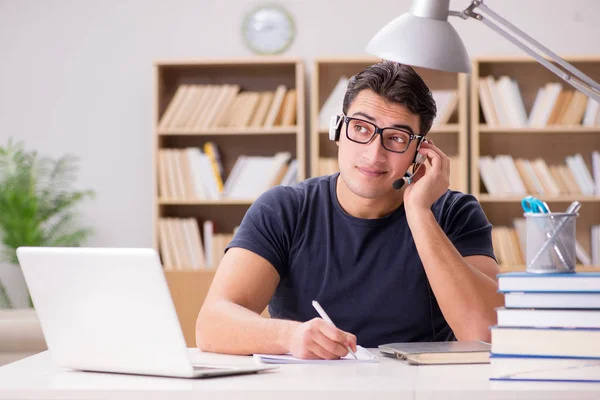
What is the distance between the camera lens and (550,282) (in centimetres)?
116

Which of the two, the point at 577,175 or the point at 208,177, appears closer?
the point at 577,175

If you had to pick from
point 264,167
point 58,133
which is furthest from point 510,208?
point 58,133

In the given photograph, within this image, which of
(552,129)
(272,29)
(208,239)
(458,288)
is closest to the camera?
(458,288)

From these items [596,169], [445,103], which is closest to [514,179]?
[596,169]

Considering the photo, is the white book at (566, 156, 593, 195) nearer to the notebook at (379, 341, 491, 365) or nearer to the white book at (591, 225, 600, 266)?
the white book at (591, 225, 600, 266)

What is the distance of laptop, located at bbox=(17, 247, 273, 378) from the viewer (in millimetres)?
1139

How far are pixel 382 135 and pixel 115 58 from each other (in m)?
3.29

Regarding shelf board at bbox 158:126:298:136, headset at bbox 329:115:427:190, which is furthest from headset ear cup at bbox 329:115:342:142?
shelf board at bbox 158:126:298:136

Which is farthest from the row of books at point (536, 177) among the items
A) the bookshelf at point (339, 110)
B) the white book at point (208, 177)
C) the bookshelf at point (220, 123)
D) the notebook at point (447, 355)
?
the notebook at point (447, 355)

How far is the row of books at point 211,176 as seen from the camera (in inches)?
175

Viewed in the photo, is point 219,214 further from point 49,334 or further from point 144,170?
point 49,334

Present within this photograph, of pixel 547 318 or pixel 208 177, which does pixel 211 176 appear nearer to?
pixel 208 177

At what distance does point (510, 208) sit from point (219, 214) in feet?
5.44

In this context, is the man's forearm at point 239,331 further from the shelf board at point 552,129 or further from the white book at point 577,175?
the white book at point 577,175
